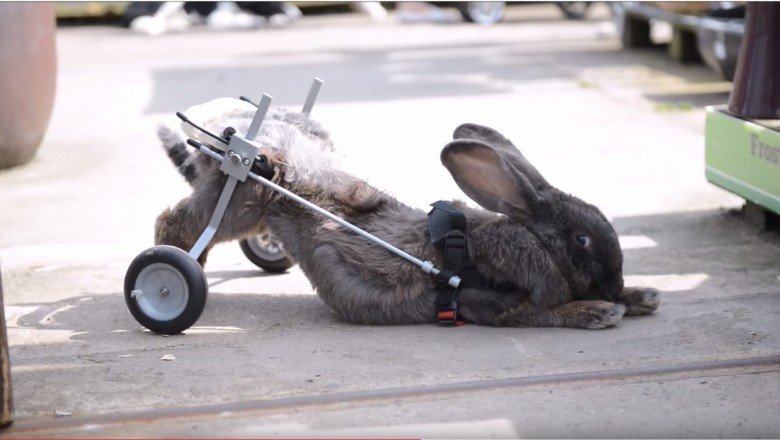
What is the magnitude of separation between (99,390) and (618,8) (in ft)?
36.6

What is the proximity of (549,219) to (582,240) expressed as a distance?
167 mm

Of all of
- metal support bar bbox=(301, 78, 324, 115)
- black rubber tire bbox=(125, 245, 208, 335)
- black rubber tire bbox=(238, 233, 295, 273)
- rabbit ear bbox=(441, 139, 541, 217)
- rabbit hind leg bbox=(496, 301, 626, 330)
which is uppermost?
metal support bar bbox=(301, 78, 324, 115)

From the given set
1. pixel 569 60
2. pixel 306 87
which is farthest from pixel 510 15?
pixel 306 87

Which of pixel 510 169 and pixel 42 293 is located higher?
pixel 510 169

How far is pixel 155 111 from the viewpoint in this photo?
33.8 feet

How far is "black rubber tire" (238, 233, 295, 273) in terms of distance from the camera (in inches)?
227

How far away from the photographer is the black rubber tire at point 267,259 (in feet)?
18.9

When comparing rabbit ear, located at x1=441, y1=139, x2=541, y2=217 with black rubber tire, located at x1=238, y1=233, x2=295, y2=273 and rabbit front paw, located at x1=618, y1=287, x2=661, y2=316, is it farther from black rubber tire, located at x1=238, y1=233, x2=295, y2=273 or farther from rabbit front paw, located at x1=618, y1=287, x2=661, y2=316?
black rubber tire, located at x1=238, y1=233, x2=295, y2=273

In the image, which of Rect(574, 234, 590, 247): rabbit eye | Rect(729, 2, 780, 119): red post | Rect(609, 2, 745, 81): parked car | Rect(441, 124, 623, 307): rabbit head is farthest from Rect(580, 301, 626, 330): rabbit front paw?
Rect(609, 2, 745, 81): parked car

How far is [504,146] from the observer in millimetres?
5109

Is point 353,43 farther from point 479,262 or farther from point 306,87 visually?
point 479,262

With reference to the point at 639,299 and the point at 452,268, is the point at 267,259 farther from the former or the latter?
the point at 639,299

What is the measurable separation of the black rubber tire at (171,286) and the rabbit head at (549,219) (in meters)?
1.16

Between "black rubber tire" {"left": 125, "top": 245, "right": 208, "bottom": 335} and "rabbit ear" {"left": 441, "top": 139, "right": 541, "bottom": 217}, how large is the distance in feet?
3.78
